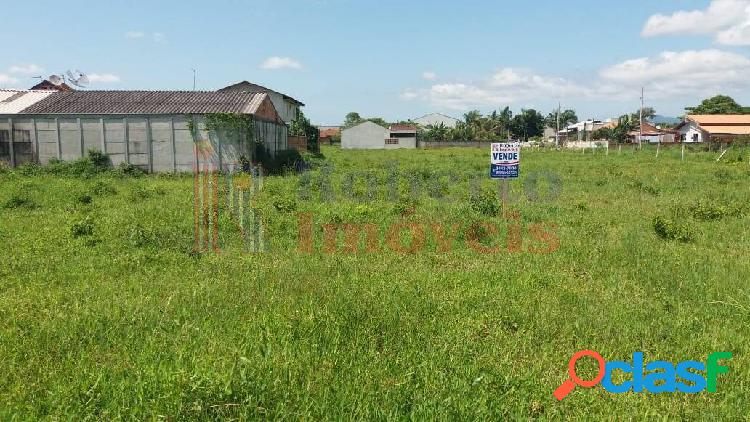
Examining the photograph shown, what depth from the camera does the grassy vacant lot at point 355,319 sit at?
3678 mm

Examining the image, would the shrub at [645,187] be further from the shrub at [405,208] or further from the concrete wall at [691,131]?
the concrete wall at [691,131]

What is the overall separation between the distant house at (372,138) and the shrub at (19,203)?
51652 mm

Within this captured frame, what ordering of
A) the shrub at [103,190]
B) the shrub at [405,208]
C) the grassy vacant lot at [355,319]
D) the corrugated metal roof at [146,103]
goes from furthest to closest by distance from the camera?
the corrugated metal roof at [146,103]
the shrub at [103,190]
the shrub at [405,208]
the grassy vacant lot at [355,319]

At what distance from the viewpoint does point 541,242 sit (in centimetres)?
888

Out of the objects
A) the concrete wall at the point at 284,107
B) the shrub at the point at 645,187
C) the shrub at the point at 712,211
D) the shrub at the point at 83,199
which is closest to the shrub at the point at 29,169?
the shrub at the point at 83,199

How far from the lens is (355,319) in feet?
16.8

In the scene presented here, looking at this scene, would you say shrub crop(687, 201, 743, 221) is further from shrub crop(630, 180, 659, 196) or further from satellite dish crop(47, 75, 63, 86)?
satellite dish crop(47, 75, 63, 86)

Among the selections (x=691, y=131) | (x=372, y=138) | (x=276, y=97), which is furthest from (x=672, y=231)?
(x=691, y=131)

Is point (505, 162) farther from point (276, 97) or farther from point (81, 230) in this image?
point (276, 97)

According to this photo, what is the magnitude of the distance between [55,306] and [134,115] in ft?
54.5

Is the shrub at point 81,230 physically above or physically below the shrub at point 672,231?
above

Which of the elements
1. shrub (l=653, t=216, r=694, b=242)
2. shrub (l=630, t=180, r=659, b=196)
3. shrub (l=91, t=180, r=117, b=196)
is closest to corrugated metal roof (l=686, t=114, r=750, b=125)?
shrub (l=630, t=180, r=659, b=196)

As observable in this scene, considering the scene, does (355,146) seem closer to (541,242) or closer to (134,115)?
(134,115)

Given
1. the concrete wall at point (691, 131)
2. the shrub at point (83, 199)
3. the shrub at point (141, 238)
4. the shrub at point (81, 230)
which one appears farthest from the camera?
the concrete wall at point (691, 131)
